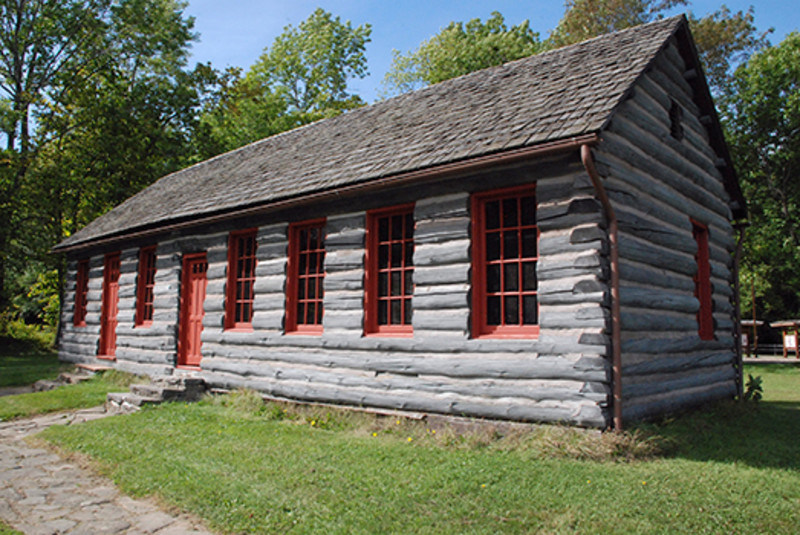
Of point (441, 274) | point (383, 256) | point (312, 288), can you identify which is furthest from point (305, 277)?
point (441, 274)

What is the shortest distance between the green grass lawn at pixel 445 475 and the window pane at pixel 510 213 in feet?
8.24

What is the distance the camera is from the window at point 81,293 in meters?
15.8

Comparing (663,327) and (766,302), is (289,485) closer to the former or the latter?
(663,327)

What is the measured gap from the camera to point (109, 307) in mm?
14602

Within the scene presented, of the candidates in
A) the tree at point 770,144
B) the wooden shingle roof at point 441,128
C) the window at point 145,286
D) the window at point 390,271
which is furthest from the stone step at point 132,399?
the tree at point 770,144

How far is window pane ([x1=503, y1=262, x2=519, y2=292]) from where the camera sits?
7270mm

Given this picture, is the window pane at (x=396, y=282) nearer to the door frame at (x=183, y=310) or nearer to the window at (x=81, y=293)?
the door frame at (x=183, y=310)

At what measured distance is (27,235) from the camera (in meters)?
21.8

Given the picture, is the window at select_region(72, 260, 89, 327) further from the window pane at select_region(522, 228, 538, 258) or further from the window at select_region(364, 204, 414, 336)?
the window pane at select_region(522, 228, 538, 258)

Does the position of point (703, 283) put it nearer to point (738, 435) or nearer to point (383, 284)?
point (738, 435)

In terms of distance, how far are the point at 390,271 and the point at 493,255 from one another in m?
1.66

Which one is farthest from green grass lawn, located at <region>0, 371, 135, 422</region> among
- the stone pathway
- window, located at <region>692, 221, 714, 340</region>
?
window, located at <region>692, 221, 714, 340</region>

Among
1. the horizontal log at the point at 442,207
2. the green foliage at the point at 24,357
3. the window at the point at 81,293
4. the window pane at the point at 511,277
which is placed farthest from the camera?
the window at the point at 81,293

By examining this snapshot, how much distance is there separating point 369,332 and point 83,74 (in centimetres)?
2240
